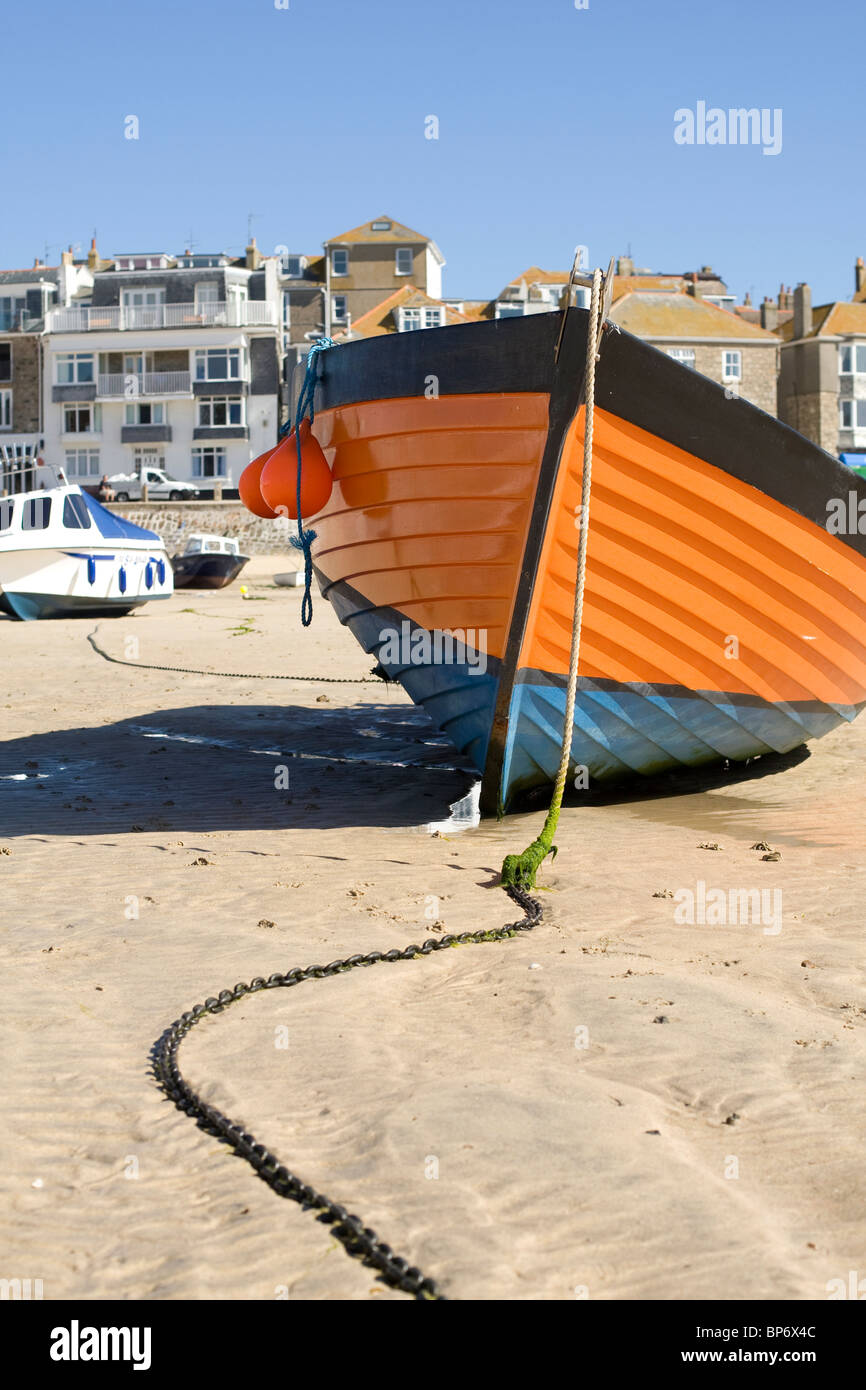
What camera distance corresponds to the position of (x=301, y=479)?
271 inches

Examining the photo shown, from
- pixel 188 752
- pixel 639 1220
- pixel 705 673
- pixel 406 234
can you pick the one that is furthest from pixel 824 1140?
pixel 406 234

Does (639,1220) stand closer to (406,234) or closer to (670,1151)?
(670,1151)

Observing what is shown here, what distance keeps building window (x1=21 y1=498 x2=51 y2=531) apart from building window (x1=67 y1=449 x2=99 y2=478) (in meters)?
32.1

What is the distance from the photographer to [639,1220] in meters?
2.73

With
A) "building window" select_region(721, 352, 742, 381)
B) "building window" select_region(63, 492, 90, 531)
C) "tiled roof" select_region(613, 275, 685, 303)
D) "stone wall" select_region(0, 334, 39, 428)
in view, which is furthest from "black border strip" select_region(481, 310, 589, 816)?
"stone wall" select_region(0, 334, 39, 428)

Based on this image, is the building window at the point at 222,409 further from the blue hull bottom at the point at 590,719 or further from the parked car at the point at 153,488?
the blue hull bottom at the point at 590,719

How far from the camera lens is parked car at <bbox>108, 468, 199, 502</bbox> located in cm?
4528

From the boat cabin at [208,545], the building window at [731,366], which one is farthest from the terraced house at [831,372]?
the boat cabin at [208,545]

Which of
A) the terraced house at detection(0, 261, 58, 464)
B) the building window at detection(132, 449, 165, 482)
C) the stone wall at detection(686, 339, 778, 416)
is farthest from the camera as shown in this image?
the terraced house at detection(0, 261, 58, 464)

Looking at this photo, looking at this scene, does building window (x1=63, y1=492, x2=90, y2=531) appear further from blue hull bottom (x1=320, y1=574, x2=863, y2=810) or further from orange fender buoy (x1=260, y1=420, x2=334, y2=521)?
orange fender buoy (x1=260, y1=420, x2=334, y2=521)

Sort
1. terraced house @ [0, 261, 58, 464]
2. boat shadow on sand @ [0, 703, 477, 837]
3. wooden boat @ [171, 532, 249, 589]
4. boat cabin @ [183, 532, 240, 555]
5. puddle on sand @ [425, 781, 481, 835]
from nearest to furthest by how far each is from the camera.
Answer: puddle on sand @ [425, 781, 481, 835] → boat shadow on sand @ [0, 703, 477, 837] → wooden boat @ [171, 532, 249, 589] → boat cabin @ [183, 532, 240, 555] → terraced house @ [0, 261, 58, 464]

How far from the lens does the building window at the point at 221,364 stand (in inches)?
1957

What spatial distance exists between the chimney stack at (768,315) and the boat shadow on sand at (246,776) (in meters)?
55.7
